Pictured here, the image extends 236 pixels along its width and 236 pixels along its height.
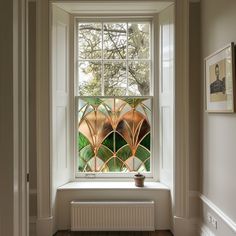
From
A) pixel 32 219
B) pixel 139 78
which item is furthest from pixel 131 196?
pixel 139 78

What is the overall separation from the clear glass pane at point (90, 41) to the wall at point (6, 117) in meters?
2.13

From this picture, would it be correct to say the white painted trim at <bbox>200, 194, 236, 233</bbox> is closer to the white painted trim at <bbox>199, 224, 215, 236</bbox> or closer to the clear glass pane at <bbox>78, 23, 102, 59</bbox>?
the white painted trim at <bbox>199, 224, 215, 236</bbox>

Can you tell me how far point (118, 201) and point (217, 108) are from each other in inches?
59.0

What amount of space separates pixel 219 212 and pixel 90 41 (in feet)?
7.77

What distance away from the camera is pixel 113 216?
10.5 feet

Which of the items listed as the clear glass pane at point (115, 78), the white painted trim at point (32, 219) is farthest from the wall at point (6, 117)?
the clear glass pane at point (115, 78)

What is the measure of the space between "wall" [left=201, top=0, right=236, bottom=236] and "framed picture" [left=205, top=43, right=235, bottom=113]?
8 cm

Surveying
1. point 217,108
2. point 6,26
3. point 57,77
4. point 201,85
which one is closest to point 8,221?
point 6,26

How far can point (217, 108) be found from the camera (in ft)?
8.02

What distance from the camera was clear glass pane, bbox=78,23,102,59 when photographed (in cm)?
361

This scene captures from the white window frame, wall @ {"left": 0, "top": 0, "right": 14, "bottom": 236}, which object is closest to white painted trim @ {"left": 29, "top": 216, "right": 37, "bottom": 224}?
the white window frame

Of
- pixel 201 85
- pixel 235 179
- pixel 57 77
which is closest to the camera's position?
pixel 235 179

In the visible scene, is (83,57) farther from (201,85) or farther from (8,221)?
(8,221)

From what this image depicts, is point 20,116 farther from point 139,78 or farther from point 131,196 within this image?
point 139,78
